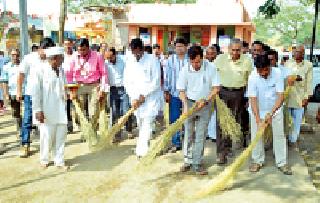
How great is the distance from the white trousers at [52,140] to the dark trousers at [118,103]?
1861mm

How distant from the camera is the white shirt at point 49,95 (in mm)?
5293

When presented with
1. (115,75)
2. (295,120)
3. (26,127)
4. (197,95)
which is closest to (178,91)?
(197,95)

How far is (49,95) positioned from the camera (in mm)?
5410

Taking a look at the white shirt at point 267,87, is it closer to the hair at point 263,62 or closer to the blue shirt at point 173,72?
the hair at point 263,62

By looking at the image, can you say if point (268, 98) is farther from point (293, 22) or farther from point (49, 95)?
point (293, 22)

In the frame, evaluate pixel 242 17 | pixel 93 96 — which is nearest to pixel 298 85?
pixel 93 96

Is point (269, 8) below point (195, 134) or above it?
above

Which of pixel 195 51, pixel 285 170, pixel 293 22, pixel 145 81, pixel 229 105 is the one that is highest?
pixel 293 22

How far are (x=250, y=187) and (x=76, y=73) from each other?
11.4 ft

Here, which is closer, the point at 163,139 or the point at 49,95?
the point at 163,139

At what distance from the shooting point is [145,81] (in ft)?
19.0

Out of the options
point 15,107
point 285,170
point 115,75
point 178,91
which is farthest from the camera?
point 115,75

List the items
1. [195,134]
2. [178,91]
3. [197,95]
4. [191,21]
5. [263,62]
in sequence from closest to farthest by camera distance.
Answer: [263,62] → [197,95] → [195,134] → [178,91] → [191,21]

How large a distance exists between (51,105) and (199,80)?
78.6 inches
